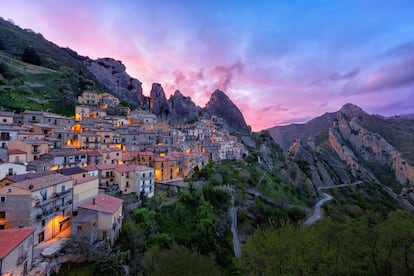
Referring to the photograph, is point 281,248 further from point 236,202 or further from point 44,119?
point 44,119

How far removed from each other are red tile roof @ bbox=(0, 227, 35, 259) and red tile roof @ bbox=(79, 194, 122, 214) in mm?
7448

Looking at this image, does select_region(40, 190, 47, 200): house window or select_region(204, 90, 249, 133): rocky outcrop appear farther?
select_region(204, 90, 249, 133): rocky outcrop

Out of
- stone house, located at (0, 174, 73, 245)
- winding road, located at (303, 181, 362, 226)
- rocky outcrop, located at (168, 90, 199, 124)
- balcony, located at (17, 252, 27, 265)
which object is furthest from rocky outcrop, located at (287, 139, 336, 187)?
balcony, located at (17, 252, 27, 265)

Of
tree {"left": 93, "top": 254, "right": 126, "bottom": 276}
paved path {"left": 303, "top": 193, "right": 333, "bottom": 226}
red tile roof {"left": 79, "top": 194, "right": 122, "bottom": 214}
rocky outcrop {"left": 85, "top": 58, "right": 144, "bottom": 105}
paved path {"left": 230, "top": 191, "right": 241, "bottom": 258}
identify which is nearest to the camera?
tree {"left": 93, "top": 254, "right": 126, "bottom": 276}

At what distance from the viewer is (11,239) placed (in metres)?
18.5

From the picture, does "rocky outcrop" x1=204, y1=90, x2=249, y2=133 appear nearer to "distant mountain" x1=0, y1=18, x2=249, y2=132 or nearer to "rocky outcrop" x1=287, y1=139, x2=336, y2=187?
"distant mountain" x1=0, y1=18, x2=249, y2=132

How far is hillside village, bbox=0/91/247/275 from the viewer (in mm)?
23078

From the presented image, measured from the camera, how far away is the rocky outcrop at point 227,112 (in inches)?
5787

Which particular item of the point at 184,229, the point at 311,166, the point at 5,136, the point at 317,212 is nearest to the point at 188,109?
the point at 311,166

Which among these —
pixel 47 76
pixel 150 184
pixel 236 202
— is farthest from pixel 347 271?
pixel 47 76

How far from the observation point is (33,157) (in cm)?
3628

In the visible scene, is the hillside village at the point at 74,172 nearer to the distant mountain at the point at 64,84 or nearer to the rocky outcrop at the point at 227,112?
the distant mountain at the point at 64,84

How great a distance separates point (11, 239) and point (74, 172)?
15831 mm

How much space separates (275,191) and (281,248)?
2224 inches
